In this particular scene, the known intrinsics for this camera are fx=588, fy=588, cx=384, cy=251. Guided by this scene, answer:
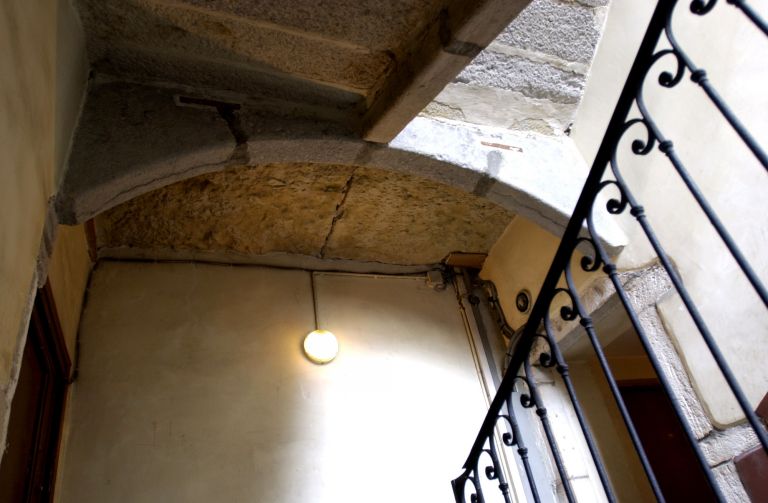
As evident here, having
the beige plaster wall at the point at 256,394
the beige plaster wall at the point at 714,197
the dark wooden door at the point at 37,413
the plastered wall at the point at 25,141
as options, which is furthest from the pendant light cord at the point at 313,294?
the plastered wall at the point at 25,141

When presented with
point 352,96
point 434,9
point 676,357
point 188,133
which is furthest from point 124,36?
point 676,357

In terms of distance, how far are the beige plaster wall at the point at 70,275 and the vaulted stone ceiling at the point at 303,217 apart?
0.18m

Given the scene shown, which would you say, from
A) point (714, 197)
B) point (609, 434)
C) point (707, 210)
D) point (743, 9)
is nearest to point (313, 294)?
point (609, 434)

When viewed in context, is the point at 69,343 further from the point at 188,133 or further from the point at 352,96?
the point at 352,96

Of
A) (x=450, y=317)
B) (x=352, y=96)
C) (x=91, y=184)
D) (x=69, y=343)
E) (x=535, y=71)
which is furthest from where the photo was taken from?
(x=450, y=317)

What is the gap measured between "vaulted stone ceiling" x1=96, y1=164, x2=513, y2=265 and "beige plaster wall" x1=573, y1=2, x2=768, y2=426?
912mm

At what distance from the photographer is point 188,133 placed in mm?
1751

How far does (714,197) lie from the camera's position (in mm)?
1875

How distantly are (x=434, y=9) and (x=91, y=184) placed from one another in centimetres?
101

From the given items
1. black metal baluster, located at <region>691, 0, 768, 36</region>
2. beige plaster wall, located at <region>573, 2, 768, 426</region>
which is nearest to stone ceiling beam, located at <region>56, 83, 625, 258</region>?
beige plaster wall, located at <region>573, 2, 768, 426</region>

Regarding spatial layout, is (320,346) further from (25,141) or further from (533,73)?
(25,141)

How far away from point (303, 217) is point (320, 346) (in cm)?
61

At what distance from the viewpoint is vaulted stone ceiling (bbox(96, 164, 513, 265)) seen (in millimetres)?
2537

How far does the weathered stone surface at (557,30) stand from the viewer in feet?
7.73
